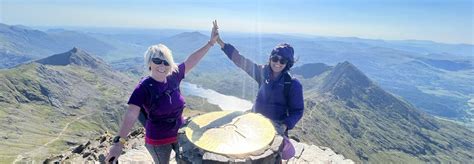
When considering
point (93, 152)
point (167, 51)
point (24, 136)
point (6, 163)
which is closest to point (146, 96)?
point (167, 51)

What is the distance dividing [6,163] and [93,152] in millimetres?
146429

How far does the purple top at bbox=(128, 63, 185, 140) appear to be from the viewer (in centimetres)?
938

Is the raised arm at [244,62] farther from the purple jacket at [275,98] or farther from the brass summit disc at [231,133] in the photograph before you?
the brass summit disc at [231,133]

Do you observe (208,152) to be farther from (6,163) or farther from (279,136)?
(6,163)

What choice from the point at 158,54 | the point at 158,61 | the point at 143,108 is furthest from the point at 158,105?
the point at 158,54

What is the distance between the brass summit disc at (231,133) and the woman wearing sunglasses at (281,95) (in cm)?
57

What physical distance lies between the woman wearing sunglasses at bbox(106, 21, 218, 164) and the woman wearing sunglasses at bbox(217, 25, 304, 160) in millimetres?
3179

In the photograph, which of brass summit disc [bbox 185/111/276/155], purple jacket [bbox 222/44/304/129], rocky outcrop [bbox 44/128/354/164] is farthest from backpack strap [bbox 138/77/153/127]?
rocky outcrop [bbox 44/128/354/164]

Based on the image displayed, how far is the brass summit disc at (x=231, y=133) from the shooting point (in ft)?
35.4

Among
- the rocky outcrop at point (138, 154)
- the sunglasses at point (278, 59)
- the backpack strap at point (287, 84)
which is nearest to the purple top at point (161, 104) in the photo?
the sunglasses at point (278, 59)

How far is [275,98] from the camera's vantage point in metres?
13.1

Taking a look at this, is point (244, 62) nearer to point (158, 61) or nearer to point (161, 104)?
point (161, 104)

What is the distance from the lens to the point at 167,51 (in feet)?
31.0

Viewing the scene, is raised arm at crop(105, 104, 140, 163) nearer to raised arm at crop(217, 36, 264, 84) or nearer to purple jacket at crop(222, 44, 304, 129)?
purple jacket at crop(222, 44, 304, 129)
